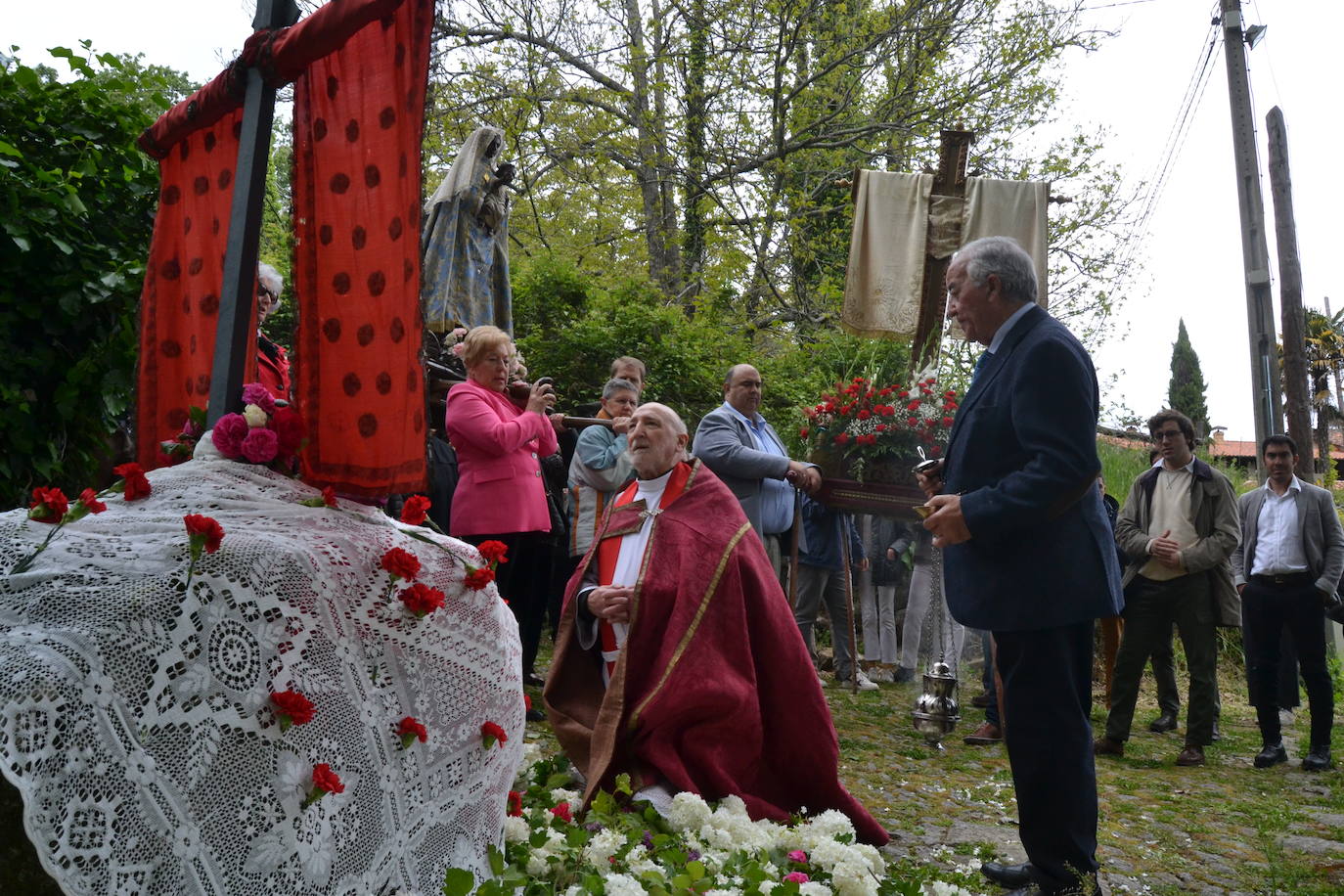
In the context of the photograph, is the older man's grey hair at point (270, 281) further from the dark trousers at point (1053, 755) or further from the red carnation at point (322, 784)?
the dark trousers at point (1053, 755)

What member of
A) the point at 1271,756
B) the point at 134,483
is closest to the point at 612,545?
the point at 134,483

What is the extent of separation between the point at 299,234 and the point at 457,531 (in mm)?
3366

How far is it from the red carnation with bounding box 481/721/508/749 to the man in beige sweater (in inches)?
208

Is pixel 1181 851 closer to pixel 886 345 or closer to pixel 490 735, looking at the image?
pixel 490 735

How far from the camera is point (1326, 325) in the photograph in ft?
Answer: 146

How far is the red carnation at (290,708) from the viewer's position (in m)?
2.17

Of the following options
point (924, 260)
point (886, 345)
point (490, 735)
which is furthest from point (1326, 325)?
point (490, 735)

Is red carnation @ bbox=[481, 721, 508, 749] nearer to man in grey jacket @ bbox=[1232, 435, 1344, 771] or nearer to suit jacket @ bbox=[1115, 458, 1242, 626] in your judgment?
suit jacket @ bbox=[1115, 458, 1242, 626]

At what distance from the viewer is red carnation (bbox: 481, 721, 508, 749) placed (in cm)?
264

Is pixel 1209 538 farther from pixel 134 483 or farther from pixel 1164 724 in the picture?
pixel 134 483

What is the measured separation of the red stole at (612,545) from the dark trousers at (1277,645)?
4372 mm

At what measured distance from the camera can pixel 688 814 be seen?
381cm

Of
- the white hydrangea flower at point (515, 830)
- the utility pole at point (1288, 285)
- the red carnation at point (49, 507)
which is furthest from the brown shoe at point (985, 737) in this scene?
the utility pole at point (1288, 285)

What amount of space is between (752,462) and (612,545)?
211 cm
